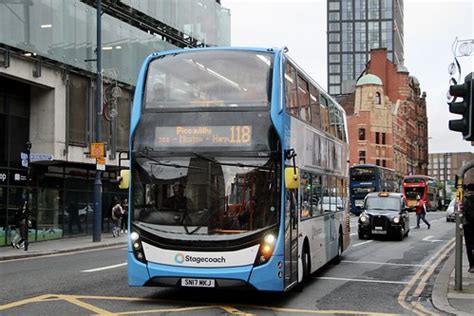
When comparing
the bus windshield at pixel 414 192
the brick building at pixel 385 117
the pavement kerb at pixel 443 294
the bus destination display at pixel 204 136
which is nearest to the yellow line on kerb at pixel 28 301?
the bus destination display at pixel 204 136

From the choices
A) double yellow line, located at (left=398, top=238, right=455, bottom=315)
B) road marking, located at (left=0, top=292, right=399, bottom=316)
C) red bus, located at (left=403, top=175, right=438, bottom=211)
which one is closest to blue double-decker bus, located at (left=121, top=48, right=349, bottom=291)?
road marking, located at (left=0, top=292, right=399, bottom=316)

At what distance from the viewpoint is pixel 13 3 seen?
21016mm

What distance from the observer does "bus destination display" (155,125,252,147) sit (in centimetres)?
928

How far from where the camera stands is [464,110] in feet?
32.0

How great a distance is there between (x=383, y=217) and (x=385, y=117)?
245 ft

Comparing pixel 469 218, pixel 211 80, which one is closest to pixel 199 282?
pixel 211 80

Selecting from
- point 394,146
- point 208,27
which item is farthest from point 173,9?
point 394,146

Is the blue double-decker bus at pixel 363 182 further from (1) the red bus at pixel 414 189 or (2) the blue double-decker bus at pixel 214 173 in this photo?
(2) the blue double-decker bus at pixel 214 173

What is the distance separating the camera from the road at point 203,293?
922 centimetres

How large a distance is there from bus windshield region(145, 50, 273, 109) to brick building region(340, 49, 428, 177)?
274ft

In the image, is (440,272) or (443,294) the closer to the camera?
(443,294)

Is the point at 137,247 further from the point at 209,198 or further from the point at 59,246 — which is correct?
the point at 59,246

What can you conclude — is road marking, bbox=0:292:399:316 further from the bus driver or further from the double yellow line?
the bus driver

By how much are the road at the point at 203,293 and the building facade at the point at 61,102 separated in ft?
24.2
